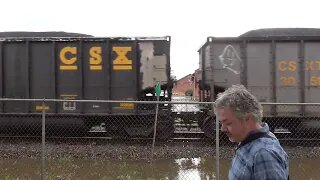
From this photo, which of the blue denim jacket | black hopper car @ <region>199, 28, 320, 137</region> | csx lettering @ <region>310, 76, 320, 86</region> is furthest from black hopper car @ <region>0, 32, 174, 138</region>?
the blue denim jacket

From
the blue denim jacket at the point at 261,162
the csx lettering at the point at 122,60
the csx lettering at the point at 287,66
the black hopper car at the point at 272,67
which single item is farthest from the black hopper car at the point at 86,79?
the blue denim jacket at the point at 261,162

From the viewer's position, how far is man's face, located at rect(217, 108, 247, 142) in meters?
2.60

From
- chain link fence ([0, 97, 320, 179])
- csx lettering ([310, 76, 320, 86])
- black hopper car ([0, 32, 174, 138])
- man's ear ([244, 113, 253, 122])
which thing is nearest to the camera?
man's ear ([244, 113, 253, 122])

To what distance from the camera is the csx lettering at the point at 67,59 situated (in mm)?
13867

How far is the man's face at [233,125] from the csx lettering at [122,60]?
11.2 m

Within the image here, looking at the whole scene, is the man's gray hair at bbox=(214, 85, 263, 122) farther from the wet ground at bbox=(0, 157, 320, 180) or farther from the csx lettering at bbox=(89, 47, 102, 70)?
the csx lettering at bbox=(89, 47, 102, 70)

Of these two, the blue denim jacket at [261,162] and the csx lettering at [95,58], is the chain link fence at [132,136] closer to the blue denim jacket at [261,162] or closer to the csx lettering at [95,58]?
the csx lettering at [95,58]

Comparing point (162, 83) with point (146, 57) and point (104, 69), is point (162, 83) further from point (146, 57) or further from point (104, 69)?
point (104, 69)

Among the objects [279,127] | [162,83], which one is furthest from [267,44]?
[162,83]

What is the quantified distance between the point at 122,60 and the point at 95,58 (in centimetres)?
84

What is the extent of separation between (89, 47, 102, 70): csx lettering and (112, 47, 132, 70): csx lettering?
0.46m

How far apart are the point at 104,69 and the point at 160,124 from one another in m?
2.47

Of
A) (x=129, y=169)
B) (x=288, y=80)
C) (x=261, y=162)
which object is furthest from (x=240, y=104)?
(x=288, y=80)

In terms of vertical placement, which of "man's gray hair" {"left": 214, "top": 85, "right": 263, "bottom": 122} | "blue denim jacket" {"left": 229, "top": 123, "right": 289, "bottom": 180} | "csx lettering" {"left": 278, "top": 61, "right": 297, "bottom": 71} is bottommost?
"blue denim jacket" {"left": 229, "top": 123, "right": 289, "bottom": 180}
